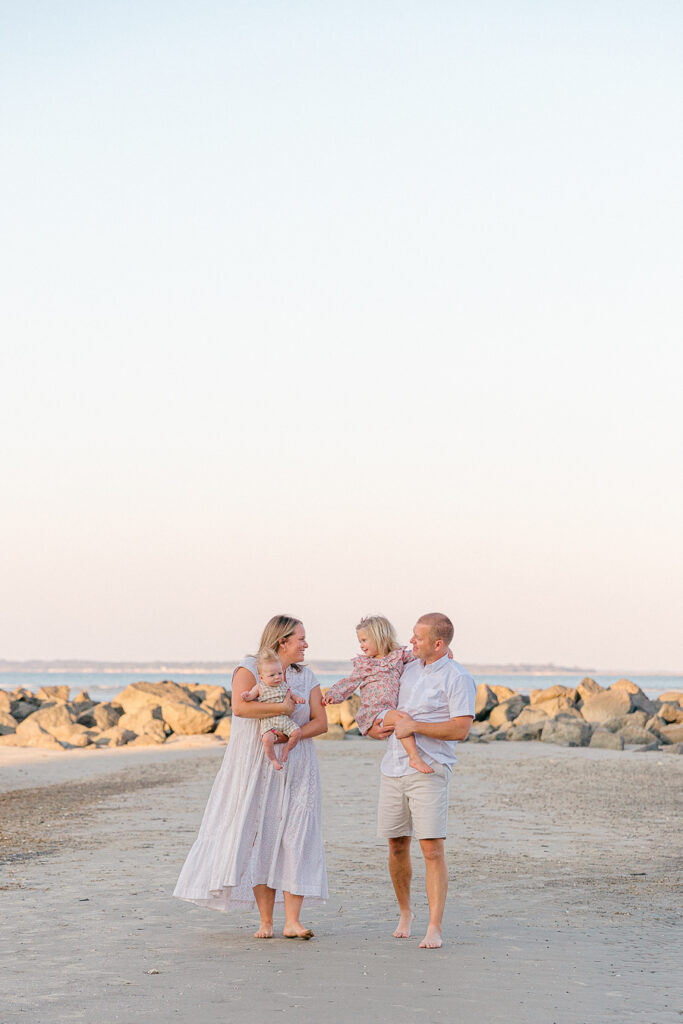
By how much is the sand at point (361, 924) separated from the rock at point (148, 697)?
12.9 metres

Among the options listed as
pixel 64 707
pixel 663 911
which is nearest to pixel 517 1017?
pixel 663 911

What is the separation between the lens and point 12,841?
1156 cm

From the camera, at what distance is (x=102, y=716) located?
1111 inches

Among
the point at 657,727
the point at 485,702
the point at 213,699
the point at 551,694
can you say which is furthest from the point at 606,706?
the point at 213,699

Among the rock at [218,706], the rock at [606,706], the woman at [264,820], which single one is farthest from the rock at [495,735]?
the woman at [264,820]

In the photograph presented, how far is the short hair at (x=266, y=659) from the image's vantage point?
7.20 meters

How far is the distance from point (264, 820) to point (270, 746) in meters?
0.44

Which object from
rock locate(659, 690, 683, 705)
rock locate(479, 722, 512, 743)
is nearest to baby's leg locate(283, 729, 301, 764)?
rock locate(479, 722, 512, 743)

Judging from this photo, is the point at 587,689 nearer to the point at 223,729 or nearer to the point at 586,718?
the point at 586,718

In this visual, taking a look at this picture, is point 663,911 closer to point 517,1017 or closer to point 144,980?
point 517,1017

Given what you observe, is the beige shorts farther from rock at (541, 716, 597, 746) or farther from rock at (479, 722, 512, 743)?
rock at (479, 722, 512, 743)

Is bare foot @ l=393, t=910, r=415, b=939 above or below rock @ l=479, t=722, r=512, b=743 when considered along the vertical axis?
above

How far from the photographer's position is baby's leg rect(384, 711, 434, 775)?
695cm

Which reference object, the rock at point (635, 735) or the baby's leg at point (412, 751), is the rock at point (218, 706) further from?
the baby's leg at point (412, 751)
